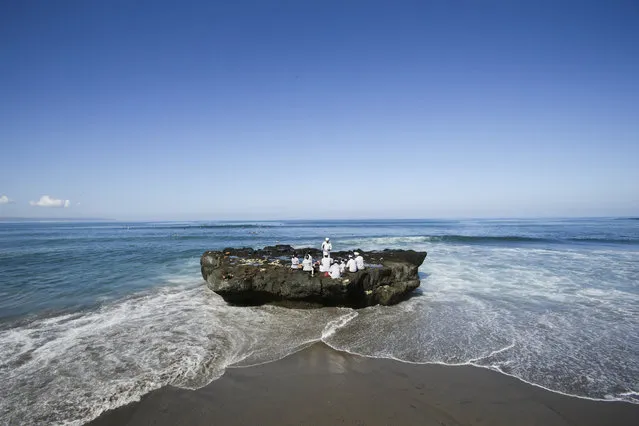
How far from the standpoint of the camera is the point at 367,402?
5.83 m

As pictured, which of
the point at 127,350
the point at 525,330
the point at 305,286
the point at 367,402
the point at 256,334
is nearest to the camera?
the point at 367,402

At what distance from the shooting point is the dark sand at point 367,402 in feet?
17.6

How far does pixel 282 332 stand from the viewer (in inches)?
376

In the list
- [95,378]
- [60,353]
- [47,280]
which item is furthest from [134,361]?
[47,280]

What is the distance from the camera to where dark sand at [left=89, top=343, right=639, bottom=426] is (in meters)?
5.36

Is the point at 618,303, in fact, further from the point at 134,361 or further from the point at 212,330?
the point at 134,361

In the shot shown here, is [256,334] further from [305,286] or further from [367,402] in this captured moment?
[367,402]

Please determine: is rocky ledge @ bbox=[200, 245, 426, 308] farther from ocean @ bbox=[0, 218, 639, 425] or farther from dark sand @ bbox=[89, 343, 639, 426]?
dark sand @ bbox=[89, 343, 639, 426]

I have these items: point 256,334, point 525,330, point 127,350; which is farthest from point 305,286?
point 525,330

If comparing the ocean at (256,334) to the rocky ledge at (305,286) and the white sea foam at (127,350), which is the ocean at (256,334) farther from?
the rocky ledge at (305,286)

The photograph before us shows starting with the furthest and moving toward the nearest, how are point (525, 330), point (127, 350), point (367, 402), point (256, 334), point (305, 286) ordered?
point (305, 286) < point (525, 330) < point (256, 334) < point (127, 350) < point (367, 402)

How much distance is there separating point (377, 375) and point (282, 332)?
374cm

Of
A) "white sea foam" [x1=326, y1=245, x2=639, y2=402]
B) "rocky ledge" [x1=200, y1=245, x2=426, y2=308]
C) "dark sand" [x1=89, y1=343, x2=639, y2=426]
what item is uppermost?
"rocky ledge" [x1=200, y1=245, x2=426, y2=308]

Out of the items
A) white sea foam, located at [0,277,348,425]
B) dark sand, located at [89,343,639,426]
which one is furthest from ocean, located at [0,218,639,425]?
dark sand, located at [89,343,639,426]
